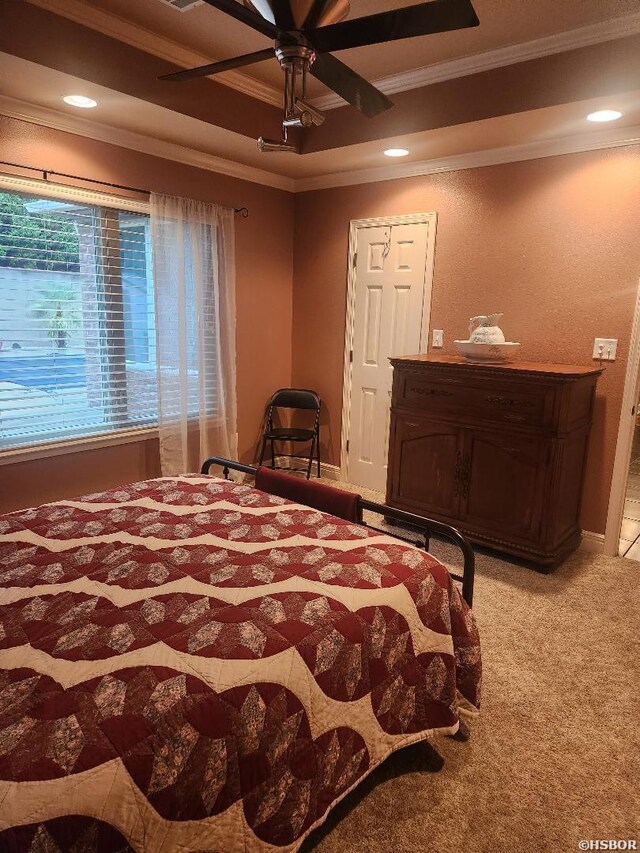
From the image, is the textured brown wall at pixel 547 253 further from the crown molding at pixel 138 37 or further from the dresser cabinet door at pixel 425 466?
the crown molding at pixel 138 37

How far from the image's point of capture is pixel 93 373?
338cm

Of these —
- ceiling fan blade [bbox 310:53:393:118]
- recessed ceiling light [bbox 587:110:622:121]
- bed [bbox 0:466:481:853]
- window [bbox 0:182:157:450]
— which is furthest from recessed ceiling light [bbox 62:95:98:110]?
recessed ceiling light [bbox 587:110:622:121]

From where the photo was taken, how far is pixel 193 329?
12.5 ft

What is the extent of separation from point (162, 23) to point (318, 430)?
2.91 m

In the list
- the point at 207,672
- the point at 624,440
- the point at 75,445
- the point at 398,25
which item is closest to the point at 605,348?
the point at 624,440

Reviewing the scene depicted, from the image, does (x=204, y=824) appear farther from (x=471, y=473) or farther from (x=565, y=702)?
(x=471, y=473)

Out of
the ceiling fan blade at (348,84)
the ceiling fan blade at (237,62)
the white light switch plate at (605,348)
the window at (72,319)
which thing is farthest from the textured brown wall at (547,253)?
the ceiling fan blade at (237,62)

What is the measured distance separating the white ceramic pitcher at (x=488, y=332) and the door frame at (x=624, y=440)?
0.70 metres

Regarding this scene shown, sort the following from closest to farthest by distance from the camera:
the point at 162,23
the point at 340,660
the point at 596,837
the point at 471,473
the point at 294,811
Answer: the point at 294,811
the point at 340,660
the point at 596,837
the point at 162,23
the point at 471,473

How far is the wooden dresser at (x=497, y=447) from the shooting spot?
9.44 feet

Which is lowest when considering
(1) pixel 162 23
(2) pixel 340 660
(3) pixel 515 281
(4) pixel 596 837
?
(4) pixel 596 837

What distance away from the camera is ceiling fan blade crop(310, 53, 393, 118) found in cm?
174

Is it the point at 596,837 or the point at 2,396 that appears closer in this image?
the point at 596,837

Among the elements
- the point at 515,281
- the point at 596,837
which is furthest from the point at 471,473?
the point at 596,837
